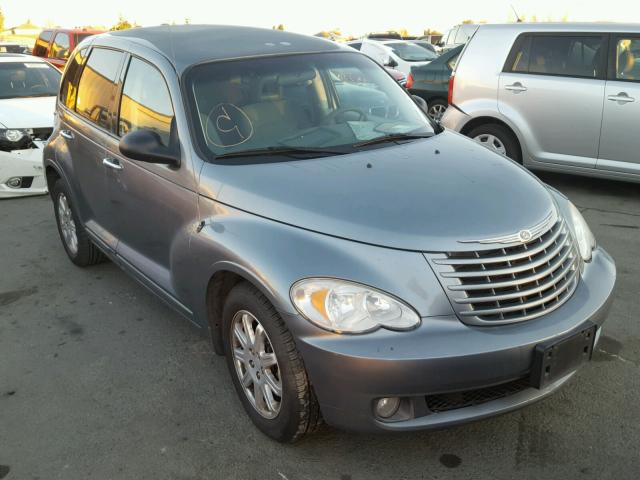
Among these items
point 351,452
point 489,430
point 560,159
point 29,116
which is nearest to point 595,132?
point 560,159

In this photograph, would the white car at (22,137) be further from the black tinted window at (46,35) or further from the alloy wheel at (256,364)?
the black tinted window at (46,35)

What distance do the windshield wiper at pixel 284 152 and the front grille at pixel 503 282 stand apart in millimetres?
999

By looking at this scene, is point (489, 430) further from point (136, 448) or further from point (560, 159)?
point (560, 159)

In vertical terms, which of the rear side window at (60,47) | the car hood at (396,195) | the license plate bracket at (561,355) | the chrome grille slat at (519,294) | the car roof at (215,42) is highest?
the car roof at (215,42)

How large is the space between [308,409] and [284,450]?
0.34 m

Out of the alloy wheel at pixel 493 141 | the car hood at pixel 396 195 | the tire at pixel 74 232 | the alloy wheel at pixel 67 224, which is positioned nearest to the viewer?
the car hood at pixel 396 195

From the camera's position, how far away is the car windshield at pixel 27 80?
27.3ft

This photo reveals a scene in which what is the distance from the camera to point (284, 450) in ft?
9.35

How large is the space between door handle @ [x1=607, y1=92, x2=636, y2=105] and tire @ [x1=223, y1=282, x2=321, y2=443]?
4925 mm

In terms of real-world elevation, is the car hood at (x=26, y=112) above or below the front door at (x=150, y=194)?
below

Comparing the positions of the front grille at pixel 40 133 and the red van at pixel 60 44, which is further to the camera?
the red van at pixel 60 44

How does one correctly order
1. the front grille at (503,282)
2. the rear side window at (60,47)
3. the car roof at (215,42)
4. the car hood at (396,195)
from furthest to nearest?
1. the rear side window at (60,47)
2. the car roof at (215,42)
3. the car hood at (396,195)
4. the front grille at (503,282)

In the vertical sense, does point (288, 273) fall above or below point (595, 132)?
above

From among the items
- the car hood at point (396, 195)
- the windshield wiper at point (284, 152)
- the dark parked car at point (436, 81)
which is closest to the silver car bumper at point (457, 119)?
the dark parked car at point (436, 81)
